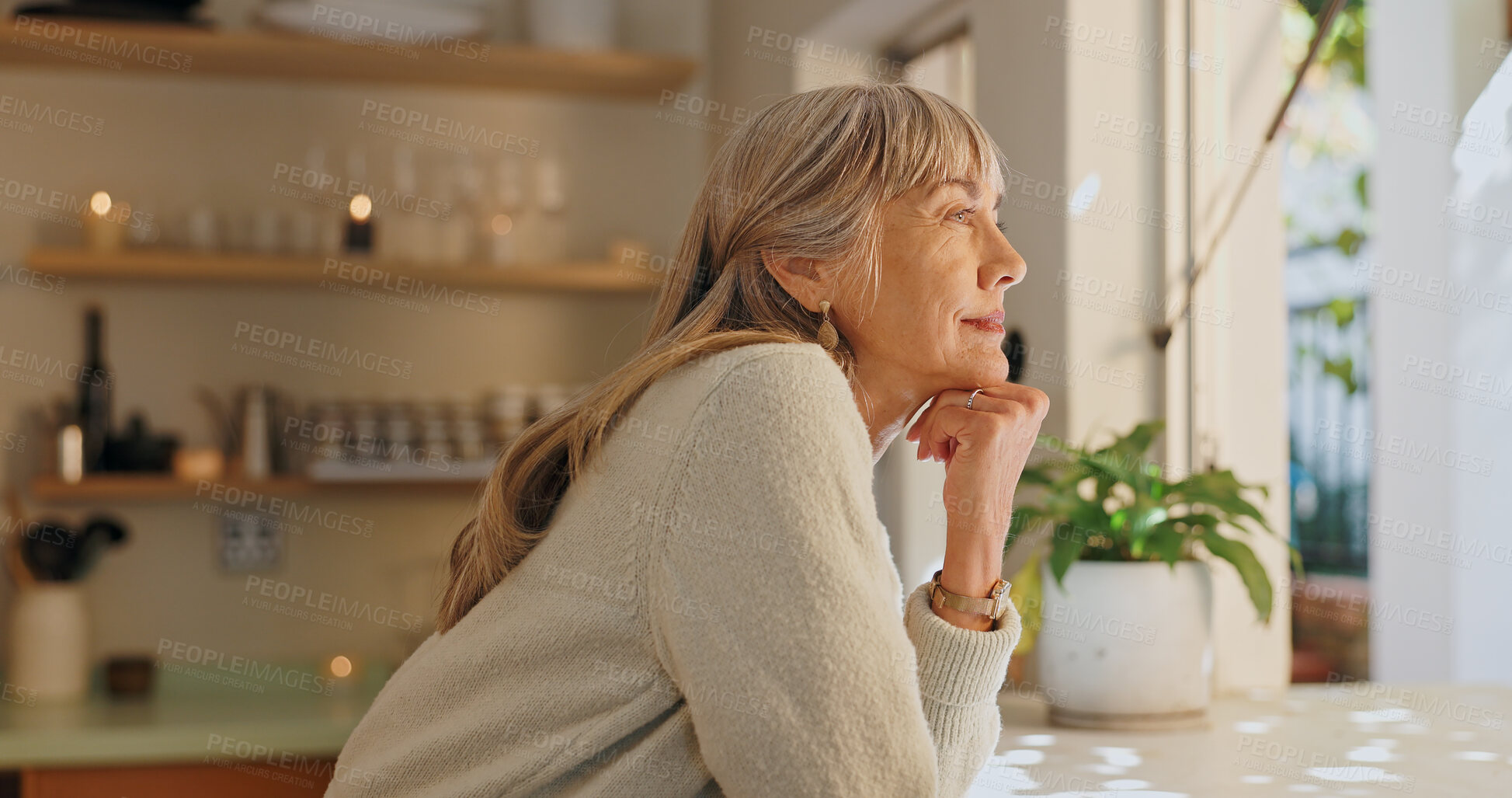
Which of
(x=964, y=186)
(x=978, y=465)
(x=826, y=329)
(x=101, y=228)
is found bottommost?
(x=978, y=465)

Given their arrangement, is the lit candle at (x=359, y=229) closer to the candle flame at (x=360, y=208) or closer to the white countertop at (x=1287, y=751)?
the candle flame at (x=360, y=208)

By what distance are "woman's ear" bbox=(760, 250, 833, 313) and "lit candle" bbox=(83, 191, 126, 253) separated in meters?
2.15

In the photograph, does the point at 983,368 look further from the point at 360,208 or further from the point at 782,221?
the point at 360,208

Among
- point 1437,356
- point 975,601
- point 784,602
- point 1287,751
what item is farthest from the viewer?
point 1437,356

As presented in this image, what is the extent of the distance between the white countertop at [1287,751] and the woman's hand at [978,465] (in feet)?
1.03

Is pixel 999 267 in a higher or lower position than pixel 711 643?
higher

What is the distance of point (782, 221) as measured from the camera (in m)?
0.98

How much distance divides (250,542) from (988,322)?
2268mm

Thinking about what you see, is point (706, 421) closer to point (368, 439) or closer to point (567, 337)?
point (368, 439)

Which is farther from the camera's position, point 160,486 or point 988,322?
point 160,486

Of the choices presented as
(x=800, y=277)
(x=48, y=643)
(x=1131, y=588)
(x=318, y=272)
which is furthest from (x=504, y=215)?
(x=800, y=277)

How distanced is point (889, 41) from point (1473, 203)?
1096 mm

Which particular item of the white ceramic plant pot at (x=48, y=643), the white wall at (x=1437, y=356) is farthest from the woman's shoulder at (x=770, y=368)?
the white ceramic plant pot at (x=48, y=643)

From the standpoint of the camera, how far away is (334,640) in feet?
9.46
